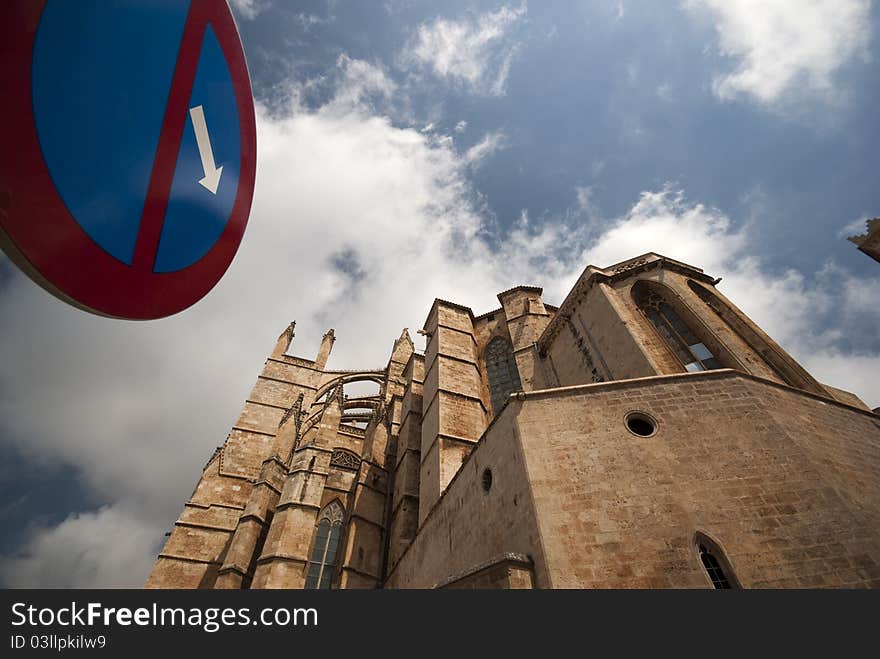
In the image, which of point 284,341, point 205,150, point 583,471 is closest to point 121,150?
point 205,150

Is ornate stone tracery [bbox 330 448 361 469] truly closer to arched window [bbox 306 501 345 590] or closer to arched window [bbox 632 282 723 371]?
arched window [bbox 306 501 345 590]

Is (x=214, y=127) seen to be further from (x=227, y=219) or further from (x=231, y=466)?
(x=231, y=466)

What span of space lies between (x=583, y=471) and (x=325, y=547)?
9.28 m

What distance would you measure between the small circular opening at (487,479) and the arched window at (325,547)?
6022mm

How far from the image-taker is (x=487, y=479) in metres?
7.54

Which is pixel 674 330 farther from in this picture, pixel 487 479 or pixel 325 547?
pixel 325 547

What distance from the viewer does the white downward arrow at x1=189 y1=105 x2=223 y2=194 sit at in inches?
72.1

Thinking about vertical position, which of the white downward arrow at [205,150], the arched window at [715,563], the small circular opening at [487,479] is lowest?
the arched window at [715,563]

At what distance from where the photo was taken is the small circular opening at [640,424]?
255 inches

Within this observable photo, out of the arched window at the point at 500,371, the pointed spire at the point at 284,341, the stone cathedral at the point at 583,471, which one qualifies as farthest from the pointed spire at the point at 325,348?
the arched window at the point at 500,371

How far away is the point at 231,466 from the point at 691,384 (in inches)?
661

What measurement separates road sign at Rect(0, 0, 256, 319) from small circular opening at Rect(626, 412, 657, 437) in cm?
667

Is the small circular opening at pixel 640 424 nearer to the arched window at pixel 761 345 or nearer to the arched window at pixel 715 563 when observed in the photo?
the arched window at pixel 715 563

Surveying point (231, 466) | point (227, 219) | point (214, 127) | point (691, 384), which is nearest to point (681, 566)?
point (691, 384)
